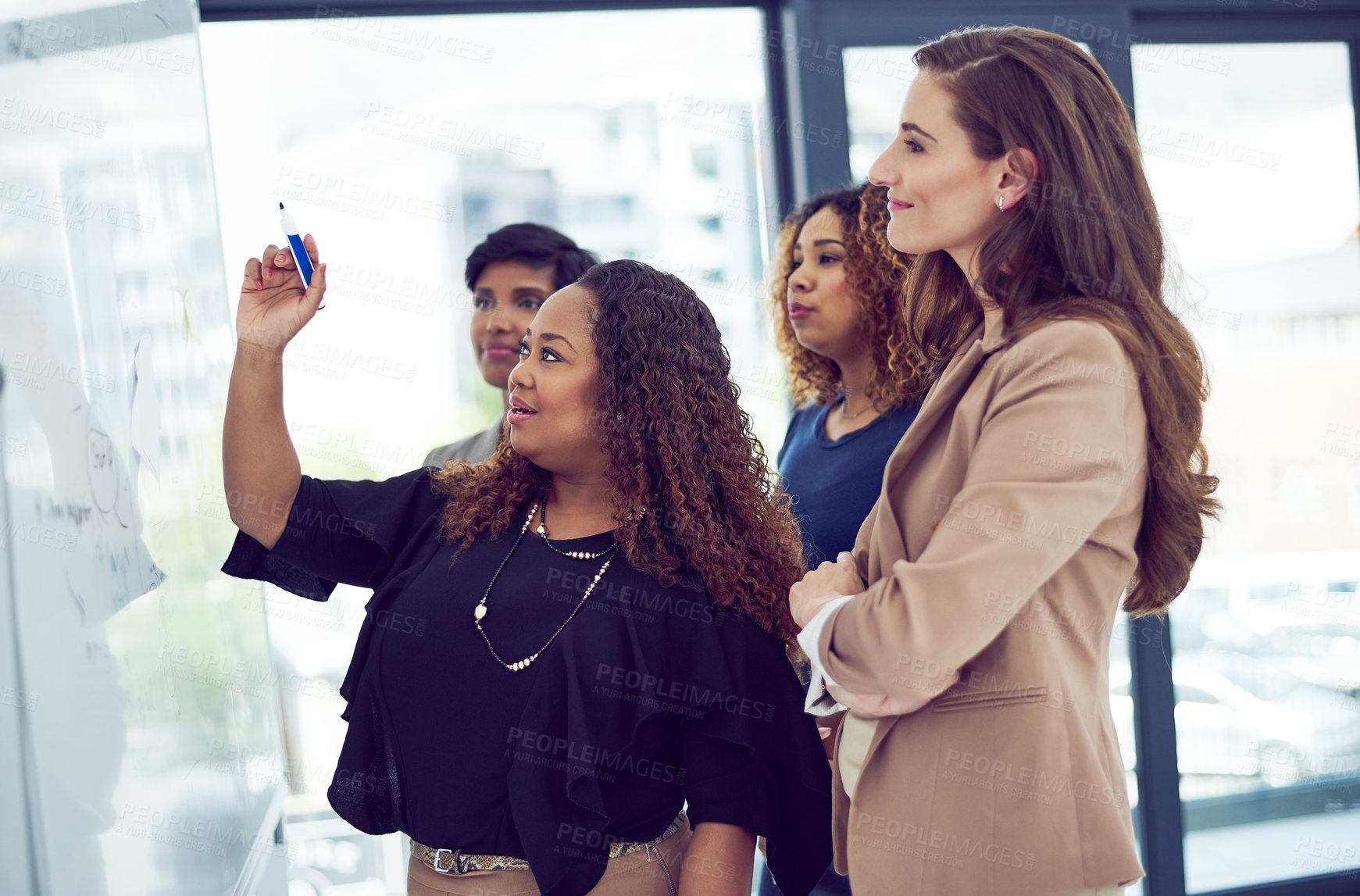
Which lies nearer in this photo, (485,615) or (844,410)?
(485,615)

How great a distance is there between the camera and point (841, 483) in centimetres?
192

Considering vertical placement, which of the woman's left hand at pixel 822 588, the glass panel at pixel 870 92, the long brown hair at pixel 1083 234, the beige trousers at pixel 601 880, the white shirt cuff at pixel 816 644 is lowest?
the beige trousers at pixel 601 880

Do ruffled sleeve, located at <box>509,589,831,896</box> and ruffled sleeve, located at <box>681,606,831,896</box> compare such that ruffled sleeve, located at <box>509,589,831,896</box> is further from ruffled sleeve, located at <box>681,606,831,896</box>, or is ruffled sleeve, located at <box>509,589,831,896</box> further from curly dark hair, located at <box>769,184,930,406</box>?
curly dark hair, located at <box>769,184,930,406</box>

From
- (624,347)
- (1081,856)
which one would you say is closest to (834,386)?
(624,347)

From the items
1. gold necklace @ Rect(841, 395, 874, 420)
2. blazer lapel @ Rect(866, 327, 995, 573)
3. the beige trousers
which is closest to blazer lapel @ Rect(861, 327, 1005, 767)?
blazer lapel @ Rect(866, 327, 995, 573)

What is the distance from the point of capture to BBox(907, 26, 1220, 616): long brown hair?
1.12 meters

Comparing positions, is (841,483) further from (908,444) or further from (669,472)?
(908,444)

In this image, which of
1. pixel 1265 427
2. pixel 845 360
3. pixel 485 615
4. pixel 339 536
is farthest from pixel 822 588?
pixel 1265 427

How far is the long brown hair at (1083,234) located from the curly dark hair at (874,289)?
0.67 meters

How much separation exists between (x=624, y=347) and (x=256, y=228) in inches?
57.6

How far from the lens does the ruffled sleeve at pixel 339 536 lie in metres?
1.45

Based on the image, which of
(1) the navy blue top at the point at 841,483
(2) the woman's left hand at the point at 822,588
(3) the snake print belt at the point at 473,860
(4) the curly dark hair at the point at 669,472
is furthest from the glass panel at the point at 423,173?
(2) the woman's left hand at the point at 822,588

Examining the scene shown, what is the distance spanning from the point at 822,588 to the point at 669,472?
0.33 meters

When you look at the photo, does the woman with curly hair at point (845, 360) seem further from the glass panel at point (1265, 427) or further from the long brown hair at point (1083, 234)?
the glass panel at point (1265, 427)
